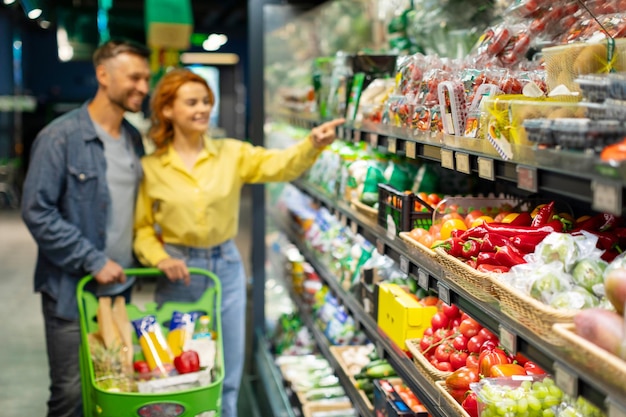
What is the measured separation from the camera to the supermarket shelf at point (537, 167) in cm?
133

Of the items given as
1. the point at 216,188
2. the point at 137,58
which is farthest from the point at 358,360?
the point at 137,58

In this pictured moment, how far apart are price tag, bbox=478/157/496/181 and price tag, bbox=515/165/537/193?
0.53 feet

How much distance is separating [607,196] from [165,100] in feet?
9.26

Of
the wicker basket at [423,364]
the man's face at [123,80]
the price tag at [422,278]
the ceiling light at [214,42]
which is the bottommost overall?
the wicker basket at [423,364]

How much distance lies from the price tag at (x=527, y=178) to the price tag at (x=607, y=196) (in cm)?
23

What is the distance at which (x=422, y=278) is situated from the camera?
2371mm

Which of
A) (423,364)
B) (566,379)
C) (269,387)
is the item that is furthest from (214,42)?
(566,379)

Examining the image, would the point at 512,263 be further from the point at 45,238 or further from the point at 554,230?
the point at 45,238

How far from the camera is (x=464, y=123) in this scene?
7.43 ft

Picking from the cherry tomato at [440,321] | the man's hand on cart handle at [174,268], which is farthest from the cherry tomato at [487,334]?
the man's hand on cart handle at [174,268]

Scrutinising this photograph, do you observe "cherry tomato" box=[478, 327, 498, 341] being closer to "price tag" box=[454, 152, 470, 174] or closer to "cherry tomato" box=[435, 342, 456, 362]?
"cherry tomato" box=[435, 342, 456, 362]

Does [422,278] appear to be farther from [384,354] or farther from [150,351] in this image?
[150,351]

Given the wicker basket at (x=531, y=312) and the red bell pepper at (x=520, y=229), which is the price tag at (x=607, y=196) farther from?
the red bell pepper at (x=520, y=229)

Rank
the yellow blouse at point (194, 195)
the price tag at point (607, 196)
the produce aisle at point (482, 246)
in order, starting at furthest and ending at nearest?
the yellow blouse at point (194, 195)
the produce aisle at point (482, 246)
the price tag at point (607, 196)
